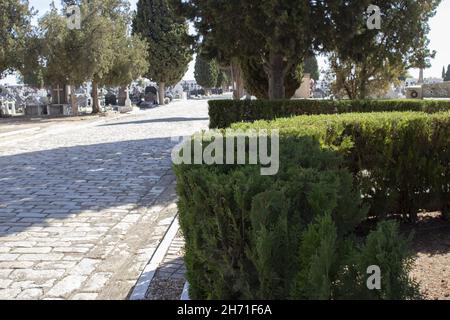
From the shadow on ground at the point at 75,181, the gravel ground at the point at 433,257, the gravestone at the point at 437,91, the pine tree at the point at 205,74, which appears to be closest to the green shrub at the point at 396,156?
the gravel ground at the point at 433,257

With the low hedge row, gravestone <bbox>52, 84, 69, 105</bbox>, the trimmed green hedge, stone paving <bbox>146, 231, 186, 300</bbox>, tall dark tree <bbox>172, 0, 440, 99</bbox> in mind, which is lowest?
stone paving <bbox>146, 231, 186, 300</bbox>

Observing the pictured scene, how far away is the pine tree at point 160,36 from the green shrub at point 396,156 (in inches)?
1640

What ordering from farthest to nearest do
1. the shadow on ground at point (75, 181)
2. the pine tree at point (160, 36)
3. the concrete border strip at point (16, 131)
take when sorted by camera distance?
the pine tree at point (160, 36) < the concrete border strip at point (16, 131) < the shadow on ground at point (75, 181)

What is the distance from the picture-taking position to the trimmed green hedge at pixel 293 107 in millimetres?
12203

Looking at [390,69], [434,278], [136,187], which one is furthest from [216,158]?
[390,69]

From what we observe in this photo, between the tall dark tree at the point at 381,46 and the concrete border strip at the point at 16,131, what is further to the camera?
the concrete border strip at the point at 16,131

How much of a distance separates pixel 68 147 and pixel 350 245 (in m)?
13.9

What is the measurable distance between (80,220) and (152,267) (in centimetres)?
225

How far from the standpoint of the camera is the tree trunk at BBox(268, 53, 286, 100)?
51.3ft

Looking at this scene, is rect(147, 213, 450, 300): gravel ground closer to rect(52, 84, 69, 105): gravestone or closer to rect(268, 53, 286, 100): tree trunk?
rect(268, 53, 286, 100): tree trunk

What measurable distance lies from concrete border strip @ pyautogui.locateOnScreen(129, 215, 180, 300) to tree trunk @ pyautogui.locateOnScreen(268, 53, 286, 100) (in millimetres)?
10533

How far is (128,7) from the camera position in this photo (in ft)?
128

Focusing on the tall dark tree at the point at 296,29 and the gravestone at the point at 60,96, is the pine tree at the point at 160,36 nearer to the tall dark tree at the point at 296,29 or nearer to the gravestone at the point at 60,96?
the gravestone at the point at 60,96

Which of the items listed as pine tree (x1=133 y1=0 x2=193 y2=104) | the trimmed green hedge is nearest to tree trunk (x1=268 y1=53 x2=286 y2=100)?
the trimmed green hedge
